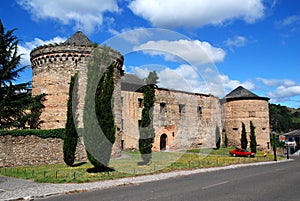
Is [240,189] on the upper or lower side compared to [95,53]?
lower

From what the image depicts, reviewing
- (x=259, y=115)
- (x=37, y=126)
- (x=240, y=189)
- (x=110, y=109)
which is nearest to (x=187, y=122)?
(x=259, y=115)

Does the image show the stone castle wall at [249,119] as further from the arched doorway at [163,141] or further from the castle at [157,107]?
the arched doorway at [163,141]

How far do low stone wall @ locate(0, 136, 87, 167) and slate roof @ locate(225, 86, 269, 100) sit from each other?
103 ft

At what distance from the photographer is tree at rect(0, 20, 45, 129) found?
21297 mm

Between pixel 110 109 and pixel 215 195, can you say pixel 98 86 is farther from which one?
pixel 215 195

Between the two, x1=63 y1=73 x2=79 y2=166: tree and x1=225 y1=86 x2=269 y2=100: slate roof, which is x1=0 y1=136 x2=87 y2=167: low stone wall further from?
x1=225 y1=86 x2=269 y2=100: slate roof

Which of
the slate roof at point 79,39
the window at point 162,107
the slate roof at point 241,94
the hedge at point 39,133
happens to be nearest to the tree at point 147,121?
the hedge at point 39,133

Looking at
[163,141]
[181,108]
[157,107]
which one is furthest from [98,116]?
[181,108]

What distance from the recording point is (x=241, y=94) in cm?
4312

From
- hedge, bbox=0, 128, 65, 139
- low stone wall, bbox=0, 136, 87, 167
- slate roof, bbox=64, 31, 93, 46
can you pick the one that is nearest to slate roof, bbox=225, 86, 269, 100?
slate roof, bbox=64, 31, 93, 46

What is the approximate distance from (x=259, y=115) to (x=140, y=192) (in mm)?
36619

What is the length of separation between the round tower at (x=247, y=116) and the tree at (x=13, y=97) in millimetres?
31156

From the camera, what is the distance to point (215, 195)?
8484 millimetres

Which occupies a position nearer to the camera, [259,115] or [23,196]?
[23,196]
